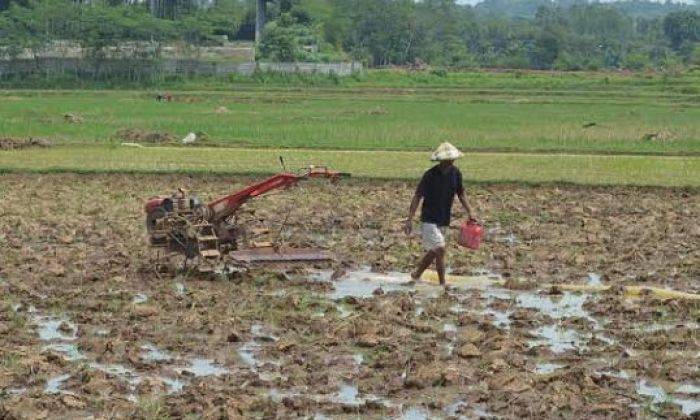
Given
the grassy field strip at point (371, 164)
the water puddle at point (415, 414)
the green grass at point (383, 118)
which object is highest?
Result: the water puddle at point (415, 414)

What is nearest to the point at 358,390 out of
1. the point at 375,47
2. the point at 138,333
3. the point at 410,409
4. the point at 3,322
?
the point at 410,409

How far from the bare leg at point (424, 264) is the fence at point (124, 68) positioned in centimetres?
6600

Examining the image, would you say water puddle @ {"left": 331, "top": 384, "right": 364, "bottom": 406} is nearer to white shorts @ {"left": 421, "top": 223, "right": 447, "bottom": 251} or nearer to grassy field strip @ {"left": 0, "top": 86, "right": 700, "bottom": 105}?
white shorts @ {"left": 421, "top": 223, "right": 447, "bottom": 251}

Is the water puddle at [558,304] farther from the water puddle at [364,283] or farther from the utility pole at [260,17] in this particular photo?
the utility pole at [260,17]

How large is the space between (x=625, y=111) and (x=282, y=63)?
112 feet

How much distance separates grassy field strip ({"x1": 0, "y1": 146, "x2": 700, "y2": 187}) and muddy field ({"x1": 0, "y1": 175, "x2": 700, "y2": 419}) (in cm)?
501

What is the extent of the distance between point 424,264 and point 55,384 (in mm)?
5217

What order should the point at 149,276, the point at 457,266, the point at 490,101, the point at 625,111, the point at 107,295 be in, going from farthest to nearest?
the point at 490,101 < the point at 625,111 < the point at 457,266 < the point at 149,276 < the point at 107,295

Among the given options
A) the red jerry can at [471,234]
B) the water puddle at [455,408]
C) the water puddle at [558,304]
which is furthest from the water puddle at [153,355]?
the red jerry can at [471,234]

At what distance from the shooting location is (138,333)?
1127cm

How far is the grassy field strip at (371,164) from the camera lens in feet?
79.3

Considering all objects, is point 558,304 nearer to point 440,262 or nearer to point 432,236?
point 440,262

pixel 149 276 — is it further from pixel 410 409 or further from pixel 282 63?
pixel 282 63

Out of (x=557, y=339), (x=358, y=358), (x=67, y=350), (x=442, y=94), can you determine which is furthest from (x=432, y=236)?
(x=442, y=94)
